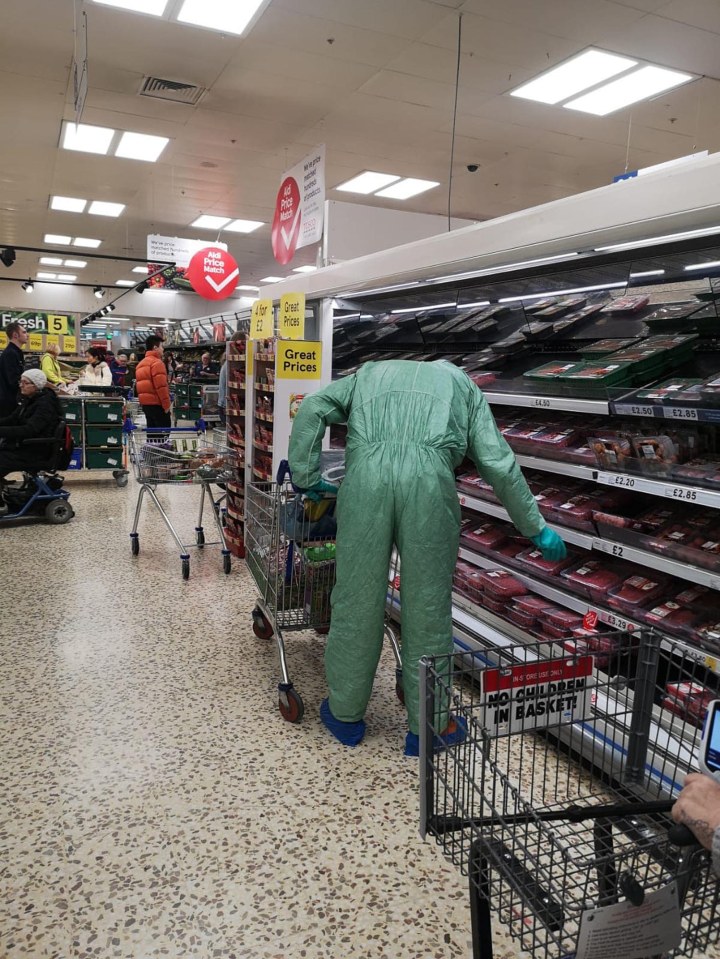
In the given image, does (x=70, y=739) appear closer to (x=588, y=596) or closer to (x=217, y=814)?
(x=217, y=814)

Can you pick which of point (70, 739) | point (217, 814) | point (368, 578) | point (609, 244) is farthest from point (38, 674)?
point (609, 244)

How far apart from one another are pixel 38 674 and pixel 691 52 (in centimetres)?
672

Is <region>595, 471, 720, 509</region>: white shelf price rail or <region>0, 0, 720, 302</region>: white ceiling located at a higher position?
<region>0, 0, 720, 302</region>: white ceiling

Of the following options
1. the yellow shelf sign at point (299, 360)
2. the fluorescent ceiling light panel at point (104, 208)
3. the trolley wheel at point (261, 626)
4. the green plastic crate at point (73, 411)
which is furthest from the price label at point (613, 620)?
the fluorescent ceiling light panel at point (104, 208)

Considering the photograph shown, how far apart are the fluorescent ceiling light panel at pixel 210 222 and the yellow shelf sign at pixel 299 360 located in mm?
9209

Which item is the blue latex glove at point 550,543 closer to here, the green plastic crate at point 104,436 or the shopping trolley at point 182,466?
the shopping trolley at point 182,466

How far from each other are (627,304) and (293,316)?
6.60 feet

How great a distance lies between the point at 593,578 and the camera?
2883 millimetres

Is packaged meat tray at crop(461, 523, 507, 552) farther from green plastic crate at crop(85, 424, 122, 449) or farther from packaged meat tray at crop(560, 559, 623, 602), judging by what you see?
green plastic crate at crop(85, 424, 122, 449)

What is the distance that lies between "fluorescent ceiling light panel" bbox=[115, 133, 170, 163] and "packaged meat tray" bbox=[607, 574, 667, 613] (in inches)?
311

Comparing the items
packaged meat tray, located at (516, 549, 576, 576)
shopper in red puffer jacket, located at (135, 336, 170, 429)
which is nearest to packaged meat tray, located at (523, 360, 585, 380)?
packaged meat tray, located at (516, 549, 576, 576)

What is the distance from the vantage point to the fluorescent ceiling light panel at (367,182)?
9625 millimetres

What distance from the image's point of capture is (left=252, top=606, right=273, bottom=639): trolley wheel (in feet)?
12.5

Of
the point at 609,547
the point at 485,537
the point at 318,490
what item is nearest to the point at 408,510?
the point at 318,490
